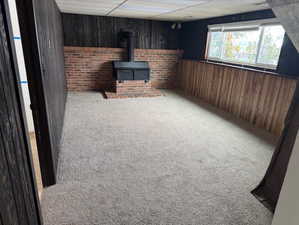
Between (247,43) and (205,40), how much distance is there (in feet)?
5.03

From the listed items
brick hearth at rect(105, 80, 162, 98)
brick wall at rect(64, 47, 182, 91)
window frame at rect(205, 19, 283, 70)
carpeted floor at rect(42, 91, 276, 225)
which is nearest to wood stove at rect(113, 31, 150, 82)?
brick hearth at rect(105, 80, 162, 98)

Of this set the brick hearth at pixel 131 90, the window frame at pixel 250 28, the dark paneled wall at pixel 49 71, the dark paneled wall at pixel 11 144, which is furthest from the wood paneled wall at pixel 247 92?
the dark paneled wall at pixel 11 144

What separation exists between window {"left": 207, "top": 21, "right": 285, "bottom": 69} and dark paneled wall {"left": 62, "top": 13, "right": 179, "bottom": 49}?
1711 millimetres

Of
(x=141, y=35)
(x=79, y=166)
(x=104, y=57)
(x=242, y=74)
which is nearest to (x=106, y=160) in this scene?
(x=79, y=166)

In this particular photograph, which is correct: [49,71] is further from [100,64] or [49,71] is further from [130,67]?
[100,64]

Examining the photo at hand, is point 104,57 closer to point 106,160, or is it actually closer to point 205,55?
point 205,55

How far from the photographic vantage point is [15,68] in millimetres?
1082

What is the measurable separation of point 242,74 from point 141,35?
3538 mm

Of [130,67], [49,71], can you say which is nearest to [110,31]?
[130,67]

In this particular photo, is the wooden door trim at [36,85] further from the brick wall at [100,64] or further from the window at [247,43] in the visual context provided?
the brick wall at [100,64]

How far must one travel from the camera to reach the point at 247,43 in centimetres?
441

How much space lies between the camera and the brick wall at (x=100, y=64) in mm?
6070

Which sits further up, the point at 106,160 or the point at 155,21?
the point at 155,21

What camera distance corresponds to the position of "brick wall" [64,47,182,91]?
6.07 metres
